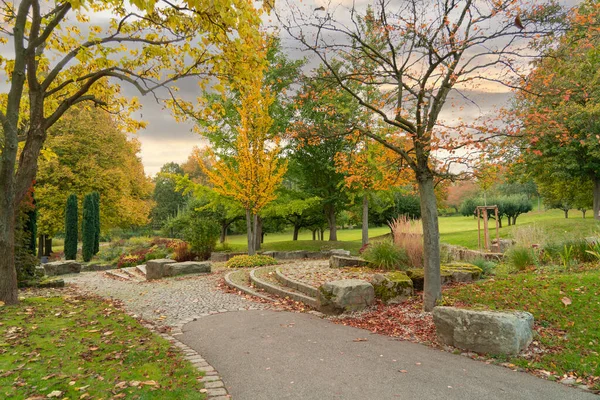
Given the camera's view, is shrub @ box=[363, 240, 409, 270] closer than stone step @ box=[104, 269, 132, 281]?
Yes

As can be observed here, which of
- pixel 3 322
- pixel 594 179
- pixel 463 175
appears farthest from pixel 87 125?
pixel 594 179

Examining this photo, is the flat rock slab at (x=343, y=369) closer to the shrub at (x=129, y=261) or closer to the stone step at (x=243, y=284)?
the stone step at (x=243, y=284)

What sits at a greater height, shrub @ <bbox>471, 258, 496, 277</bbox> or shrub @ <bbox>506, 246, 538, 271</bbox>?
shrub @ <bbox>506, 246, 538, 271</bbox>

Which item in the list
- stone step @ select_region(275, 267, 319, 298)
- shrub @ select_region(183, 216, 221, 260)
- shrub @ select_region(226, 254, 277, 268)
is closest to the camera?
stone step @ select_region(275, 267, 319, 298)

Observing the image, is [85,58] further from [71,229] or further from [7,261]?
[71,229]

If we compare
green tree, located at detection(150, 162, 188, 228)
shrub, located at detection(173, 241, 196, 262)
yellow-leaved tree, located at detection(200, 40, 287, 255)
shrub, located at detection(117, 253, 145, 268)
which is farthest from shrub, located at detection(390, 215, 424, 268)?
green tree, located at detection(150, 162, 188, 228)

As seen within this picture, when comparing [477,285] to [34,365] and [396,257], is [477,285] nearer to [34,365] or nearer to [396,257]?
[396,257]

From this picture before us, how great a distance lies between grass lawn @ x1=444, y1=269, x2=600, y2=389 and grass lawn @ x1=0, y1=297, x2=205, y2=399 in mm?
4087

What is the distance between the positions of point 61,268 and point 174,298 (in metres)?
10.6

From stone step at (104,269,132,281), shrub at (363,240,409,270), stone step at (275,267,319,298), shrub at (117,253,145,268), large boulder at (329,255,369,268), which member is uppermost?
shrub at (363,240,409,270)

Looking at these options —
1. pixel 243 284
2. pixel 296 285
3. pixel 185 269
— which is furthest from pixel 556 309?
pixel 185 269

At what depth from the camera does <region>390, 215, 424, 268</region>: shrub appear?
9.50 meters

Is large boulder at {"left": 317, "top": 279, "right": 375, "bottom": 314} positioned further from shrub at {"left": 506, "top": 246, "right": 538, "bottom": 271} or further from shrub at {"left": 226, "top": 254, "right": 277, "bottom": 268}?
shrub at {"left": 226, "top": 254, "right": 277, "bottom": 268}

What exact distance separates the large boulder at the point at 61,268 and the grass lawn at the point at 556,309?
15924 millimetres
